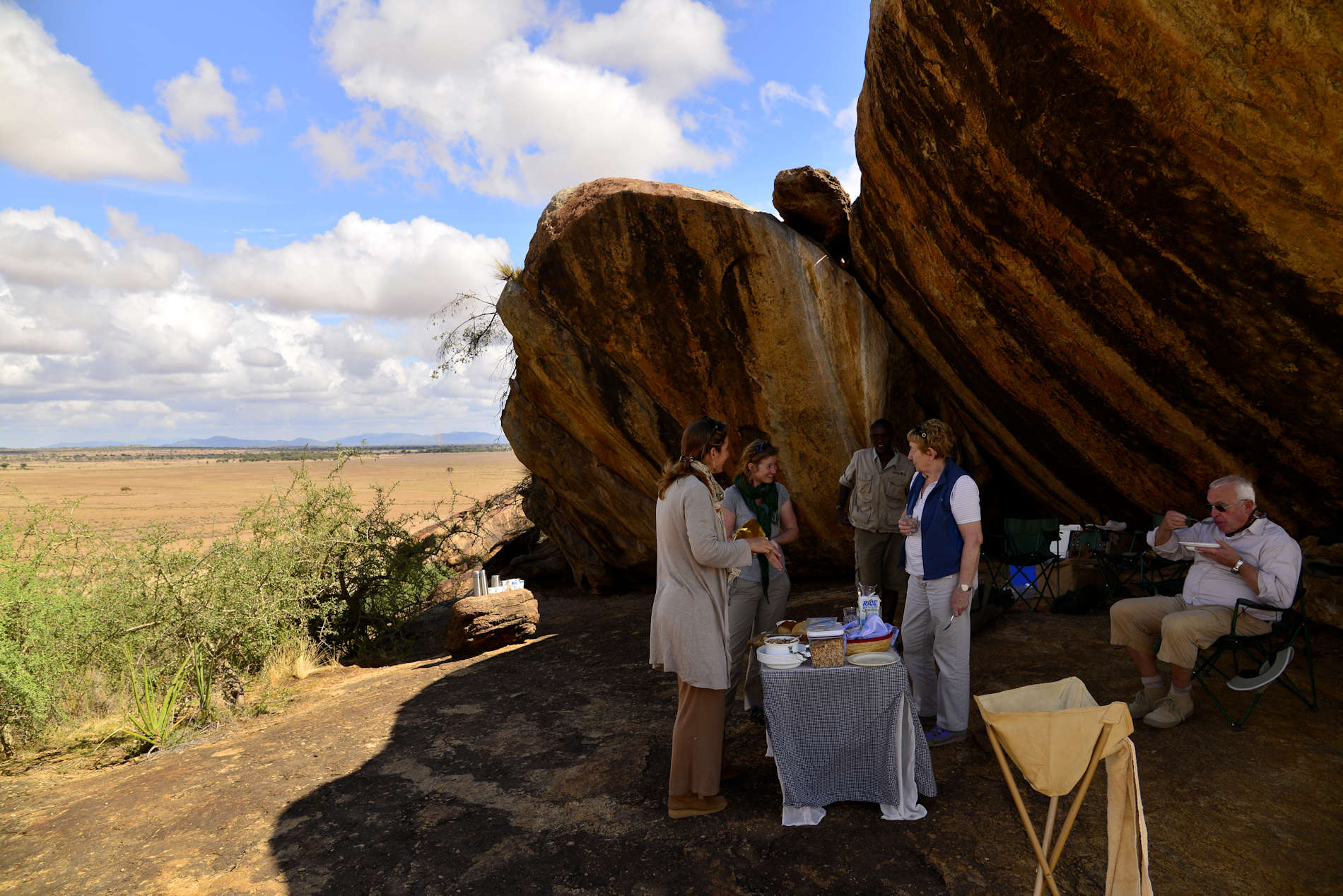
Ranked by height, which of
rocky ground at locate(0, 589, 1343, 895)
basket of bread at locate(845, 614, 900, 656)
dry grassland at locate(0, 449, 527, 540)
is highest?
basket of bread at locate(845, 614, 900, 656)

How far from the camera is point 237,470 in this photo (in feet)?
199

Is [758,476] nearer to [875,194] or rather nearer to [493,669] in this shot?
[875,194]

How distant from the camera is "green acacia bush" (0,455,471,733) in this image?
6.00 meters

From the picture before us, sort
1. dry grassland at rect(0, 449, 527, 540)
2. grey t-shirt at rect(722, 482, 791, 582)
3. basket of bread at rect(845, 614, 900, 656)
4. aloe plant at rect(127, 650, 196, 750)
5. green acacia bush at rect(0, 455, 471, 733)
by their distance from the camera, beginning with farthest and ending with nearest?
dry grassland at rect(0, 449, 527, 540) → green acacia bush at rect(0, 455, 471, 733) → aloe plant at rect(127, 650, 196, 750) → grey t-shirt at rect(722, 482, 791, 582) → basket of bread at rect(845, 614, 900, 656)

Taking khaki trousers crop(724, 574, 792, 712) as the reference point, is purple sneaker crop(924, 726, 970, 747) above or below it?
below

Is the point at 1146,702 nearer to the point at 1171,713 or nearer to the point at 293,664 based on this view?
the point at 1171,713

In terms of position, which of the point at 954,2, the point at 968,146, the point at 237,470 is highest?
the point at 954,2

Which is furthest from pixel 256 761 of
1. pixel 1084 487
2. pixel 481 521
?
pixel 481 521

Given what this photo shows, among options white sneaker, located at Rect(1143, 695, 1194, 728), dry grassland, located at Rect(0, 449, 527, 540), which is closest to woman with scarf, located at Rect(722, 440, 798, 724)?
white sneaker, located at Rect(1143, 695, 1194, 728)

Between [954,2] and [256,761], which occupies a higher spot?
[954,2]

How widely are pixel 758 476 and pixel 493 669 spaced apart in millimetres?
3818

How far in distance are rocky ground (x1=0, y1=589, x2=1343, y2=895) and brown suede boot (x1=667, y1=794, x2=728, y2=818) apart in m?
0.05

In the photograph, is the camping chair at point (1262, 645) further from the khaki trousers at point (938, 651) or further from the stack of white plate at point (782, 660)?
the stack of white plate at point (782, 660)

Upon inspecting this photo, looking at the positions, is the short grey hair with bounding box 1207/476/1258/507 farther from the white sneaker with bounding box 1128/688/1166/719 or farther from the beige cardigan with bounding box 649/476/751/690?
the beige cardigan with bounding box 649/476/751/690
